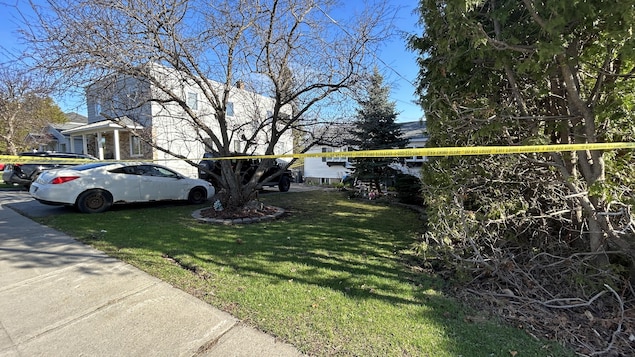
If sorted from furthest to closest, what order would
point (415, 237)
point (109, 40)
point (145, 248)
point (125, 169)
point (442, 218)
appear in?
point (125, 169) → point (415, 237) → point (109, 40) → point (145, 248) → point (442, 218)

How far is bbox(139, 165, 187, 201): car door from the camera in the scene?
26.9ft

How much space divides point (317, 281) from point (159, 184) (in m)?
6.62

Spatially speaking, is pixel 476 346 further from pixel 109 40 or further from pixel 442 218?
pixel 109 40

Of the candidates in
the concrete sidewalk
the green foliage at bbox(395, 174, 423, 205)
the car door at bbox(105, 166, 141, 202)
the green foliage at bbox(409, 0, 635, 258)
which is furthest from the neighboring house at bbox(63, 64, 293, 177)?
the green foliage at bbox(409, 0, 635, 258)

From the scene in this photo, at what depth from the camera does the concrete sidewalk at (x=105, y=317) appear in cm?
231

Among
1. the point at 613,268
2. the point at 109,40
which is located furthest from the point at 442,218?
the point at 109,40

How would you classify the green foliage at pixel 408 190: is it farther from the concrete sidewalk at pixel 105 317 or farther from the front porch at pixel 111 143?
the front porch at pixel 111 143

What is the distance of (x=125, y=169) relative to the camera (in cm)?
796

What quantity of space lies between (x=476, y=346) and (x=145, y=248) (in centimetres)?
438

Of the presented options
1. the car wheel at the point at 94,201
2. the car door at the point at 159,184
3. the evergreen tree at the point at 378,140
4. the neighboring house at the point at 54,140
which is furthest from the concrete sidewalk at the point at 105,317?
the neighboring house at the point at 54,140

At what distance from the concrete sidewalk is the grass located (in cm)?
20

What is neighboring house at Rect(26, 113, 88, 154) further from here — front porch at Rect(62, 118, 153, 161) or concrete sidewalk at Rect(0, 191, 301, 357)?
concrete sidewalk at Rect(0, 191, 301, 357)

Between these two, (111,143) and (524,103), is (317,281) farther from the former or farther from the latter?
(111,143)

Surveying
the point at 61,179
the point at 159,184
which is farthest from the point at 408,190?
the point at 61,179
